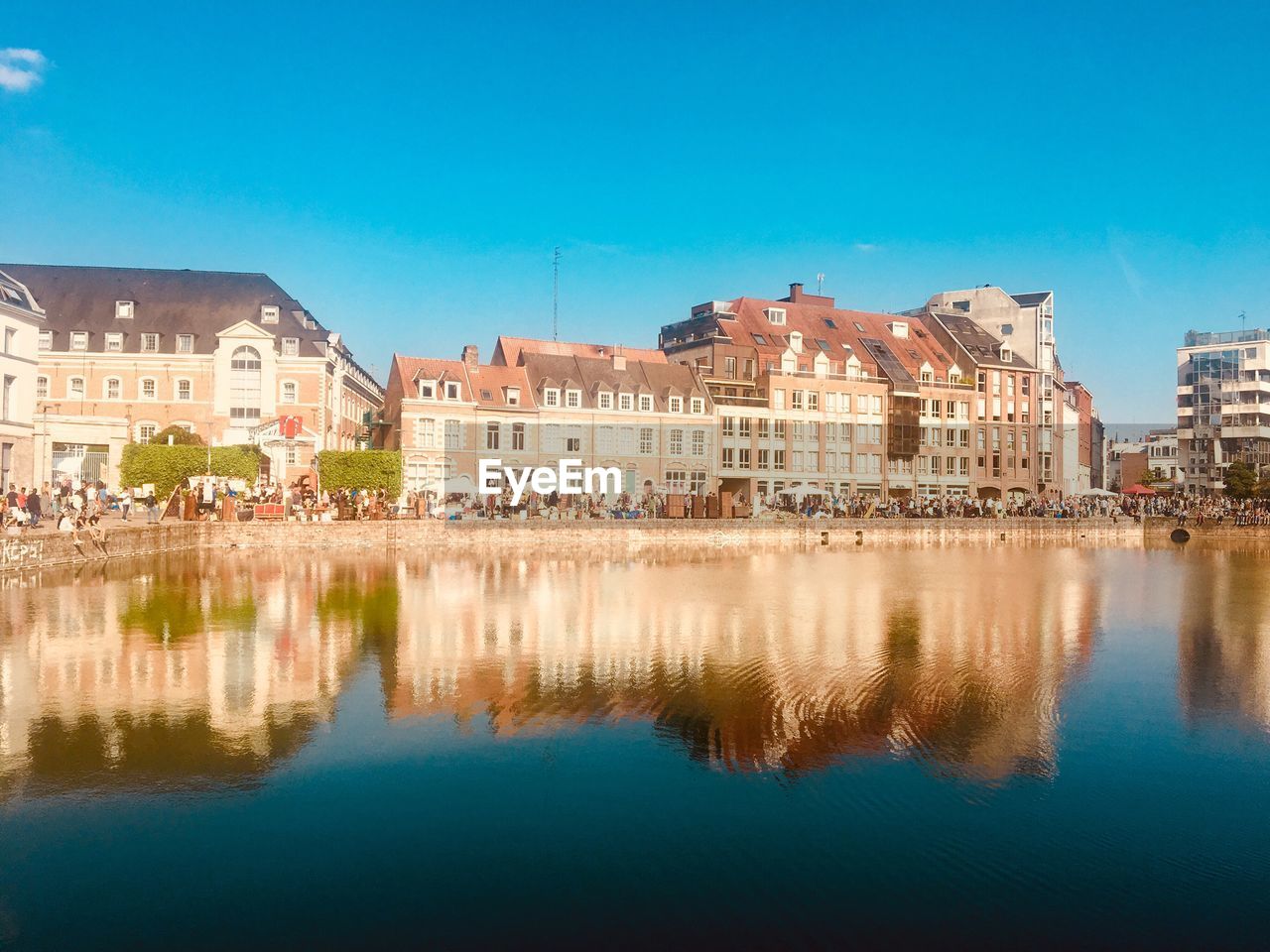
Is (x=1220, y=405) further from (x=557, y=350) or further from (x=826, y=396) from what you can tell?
(x=557, y=350)

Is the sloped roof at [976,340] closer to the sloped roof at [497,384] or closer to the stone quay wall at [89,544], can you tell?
the sloped roof at [497,384]

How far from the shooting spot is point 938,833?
394 inches

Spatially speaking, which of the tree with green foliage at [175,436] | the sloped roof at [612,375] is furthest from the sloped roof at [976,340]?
the tree with green foliage at [175,436]

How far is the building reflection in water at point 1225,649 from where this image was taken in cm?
1602

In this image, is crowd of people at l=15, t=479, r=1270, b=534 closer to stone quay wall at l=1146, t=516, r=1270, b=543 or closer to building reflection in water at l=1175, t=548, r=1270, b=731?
stone quay wall at l=1146, t=516, r=1270, b=543

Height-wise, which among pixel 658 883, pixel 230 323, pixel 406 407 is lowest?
pixel 658 883

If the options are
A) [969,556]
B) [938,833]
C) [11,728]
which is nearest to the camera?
[938,833]

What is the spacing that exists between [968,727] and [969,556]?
39726mm

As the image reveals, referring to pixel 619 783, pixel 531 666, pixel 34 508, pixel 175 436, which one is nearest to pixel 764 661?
pixel 531 666

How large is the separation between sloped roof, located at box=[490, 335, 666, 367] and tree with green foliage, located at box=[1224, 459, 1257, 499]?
5137cm

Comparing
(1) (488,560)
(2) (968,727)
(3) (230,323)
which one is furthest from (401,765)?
(3) (230,323)

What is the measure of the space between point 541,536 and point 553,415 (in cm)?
2006

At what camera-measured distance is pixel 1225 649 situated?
22.1 m

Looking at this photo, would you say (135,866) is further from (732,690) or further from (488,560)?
(488,560)
